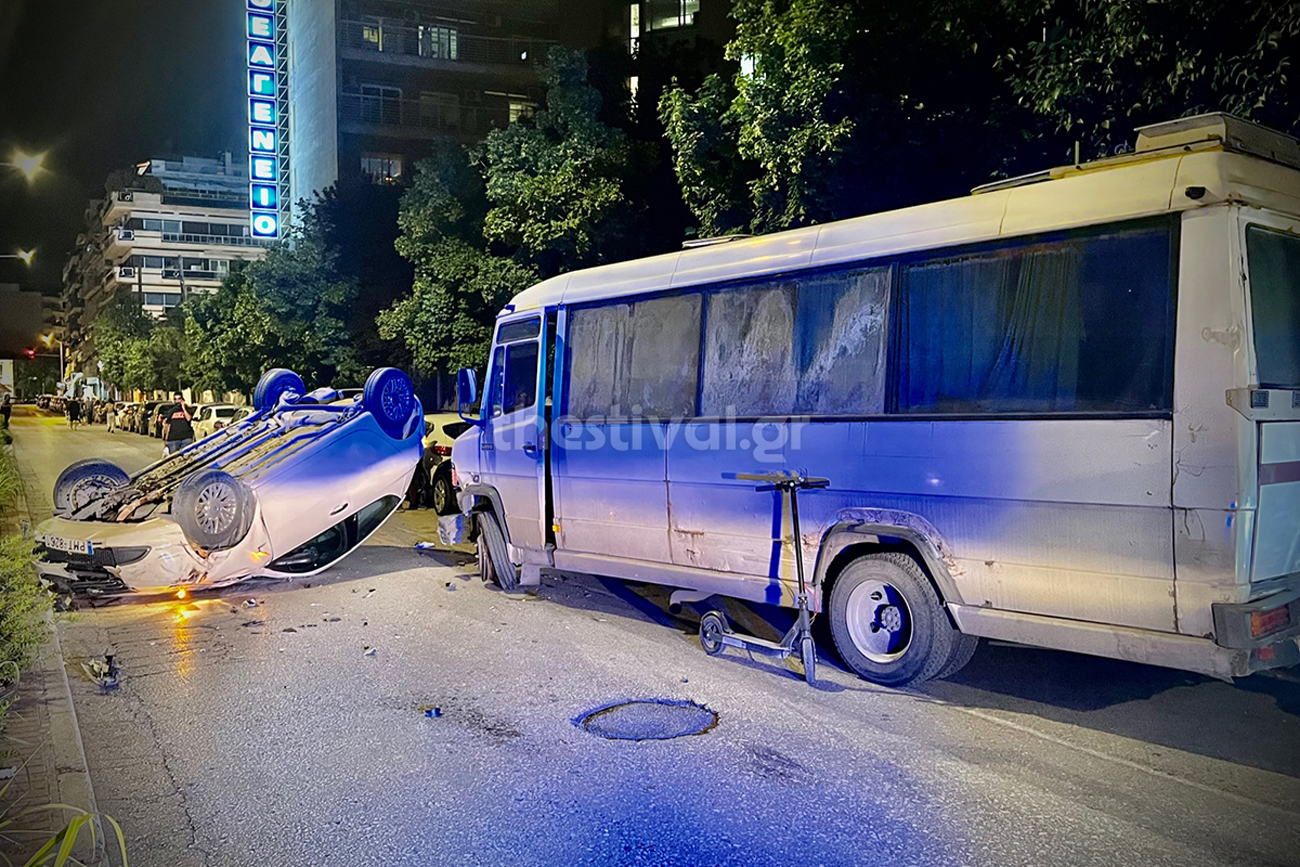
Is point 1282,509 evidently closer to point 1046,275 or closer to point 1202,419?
point 1202,419

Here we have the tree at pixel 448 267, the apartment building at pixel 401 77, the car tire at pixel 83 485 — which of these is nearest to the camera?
the car tire at pixel 83 485

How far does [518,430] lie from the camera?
10.1 m

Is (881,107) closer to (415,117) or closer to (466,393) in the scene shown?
(466,393)

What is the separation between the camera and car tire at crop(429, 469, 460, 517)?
16.5 m

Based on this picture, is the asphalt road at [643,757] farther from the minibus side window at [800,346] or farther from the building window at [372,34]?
the building window at [372,34]

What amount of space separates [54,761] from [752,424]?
15.8 ft

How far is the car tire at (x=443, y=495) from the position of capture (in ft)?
54.0

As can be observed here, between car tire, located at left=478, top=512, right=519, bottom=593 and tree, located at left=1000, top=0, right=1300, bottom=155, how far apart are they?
6507mm

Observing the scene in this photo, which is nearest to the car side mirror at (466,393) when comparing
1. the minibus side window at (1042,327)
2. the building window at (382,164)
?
the minibus side window at (1042,327)

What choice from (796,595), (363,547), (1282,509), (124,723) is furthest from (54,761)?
(363,547)

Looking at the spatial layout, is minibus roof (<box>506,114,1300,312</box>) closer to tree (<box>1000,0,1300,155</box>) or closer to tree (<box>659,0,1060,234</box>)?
tree (<box>1000,0,1300,155</box>)

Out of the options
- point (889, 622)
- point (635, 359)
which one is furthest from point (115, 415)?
point (889, 622)

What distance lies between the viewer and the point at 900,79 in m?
11.9

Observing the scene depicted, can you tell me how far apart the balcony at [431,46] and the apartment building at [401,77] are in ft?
0.16
